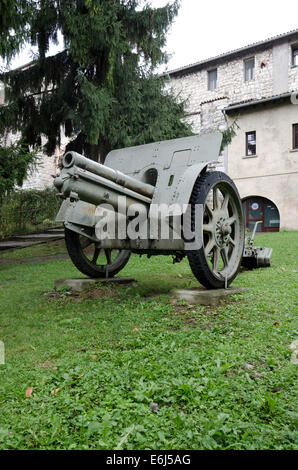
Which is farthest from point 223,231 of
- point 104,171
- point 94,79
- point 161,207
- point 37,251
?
point 37,251

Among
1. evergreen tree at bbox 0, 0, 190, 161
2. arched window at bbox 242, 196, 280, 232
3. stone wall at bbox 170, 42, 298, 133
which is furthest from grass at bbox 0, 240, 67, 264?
stone wall at bbox 170, 42, 298, 133

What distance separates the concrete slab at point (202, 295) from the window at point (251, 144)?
16.6 m

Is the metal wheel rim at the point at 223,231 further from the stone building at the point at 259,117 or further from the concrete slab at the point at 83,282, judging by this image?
the stone building at the point at 259,117

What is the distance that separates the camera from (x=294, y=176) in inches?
735

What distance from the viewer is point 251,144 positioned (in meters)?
20.3

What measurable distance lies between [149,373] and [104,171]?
2344 mm

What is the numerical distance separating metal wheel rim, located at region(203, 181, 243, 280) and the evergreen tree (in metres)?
4.75

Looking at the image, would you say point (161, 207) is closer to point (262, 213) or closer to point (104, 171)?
point (104, 171)

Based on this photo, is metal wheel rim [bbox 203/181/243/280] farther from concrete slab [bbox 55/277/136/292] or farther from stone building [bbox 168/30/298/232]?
stone building [bbox 168/30/298/232]

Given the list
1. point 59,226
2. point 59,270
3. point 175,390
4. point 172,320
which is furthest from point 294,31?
point 175,390

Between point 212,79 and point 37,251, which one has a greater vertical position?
point 212,79

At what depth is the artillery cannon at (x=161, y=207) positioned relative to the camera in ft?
14.1

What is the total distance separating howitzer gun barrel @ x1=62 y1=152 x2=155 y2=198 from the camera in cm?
402
